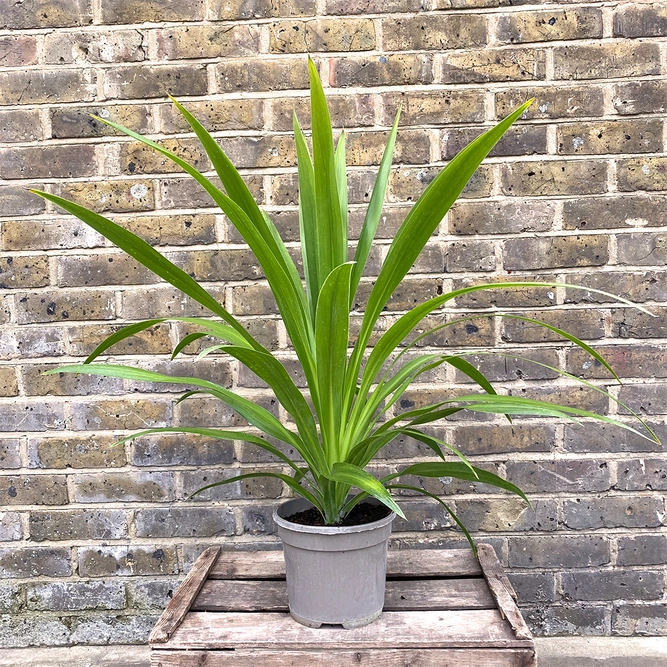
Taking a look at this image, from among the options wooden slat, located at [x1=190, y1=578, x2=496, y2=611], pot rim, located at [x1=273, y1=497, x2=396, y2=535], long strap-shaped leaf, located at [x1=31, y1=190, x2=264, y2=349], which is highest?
long strap-shaped leaf, located at [x1=31, y1=190, x2=264, y2=349]

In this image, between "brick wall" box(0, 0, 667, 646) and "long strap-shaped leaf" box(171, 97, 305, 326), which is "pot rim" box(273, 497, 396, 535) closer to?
"long strap-shaped leaf" box(171, 97, 305, 326)

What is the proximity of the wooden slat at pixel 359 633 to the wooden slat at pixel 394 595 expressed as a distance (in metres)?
0.03

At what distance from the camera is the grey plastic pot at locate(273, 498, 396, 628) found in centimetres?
98

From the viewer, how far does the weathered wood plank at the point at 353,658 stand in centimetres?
94

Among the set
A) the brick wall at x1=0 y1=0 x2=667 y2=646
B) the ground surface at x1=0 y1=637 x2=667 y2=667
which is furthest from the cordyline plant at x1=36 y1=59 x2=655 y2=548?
the ground surface at x1=0 y1=637 x2=667 y2=667

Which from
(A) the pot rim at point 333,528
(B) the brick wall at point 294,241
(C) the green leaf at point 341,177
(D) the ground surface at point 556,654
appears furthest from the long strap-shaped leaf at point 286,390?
(D) the ground surface at point 556,654

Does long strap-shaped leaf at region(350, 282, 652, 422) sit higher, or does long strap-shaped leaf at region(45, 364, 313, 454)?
long strap-shaped leaf at region(350, 282, 652, 422)

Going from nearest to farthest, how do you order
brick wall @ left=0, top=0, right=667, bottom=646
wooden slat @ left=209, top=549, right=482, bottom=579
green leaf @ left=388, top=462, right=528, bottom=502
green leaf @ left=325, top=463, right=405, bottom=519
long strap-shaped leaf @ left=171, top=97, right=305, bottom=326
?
green leaf @ left=325, top=463, right=405, bottom=519 → long strap-shaped leaf @ left=171, top=97, right=305, bottom=326 → green leaf @ left=388, top=462, right=528, bottom=502 → wooden slat @ left=209, top=549, right=482, bottom=579 → brick wall @ left=0, top=0, right=667, bottom=646

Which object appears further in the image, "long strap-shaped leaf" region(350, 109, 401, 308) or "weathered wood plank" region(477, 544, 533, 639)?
"long strap-shaped leaf" region(350, 109, 401, 308)

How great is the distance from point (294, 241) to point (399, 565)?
796 mm

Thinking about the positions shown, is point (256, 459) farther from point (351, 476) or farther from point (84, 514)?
point (351, 476)

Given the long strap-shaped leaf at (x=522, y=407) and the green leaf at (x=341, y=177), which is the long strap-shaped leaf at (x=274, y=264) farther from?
the long strap-shaped leaf at (x=522, y=407)

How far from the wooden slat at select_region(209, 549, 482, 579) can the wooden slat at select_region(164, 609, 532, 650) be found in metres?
0.17

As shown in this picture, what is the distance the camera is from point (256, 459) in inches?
59.9
